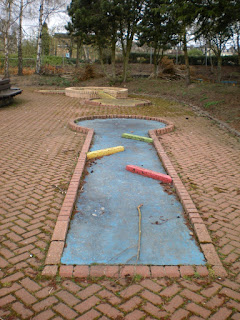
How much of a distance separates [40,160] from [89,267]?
10.9 feet

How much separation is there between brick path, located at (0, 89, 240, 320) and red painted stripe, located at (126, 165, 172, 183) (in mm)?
339

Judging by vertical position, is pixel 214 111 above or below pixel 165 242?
above

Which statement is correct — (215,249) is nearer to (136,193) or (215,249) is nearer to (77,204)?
(136,193)

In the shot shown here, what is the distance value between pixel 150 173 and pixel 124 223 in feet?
5.09

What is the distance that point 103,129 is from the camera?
8.23 m

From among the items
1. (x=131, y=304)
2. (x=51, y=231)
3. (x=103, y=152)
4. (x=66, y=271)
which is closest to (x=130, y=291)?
(x=131, y=304)

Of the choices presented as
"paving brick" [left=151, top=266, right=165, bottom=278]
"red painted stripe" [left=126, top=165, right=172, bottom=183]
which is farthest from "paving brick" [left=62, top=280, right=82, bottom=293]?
"red painted stripe" [left=126, top=165, right=172, bottom=183]

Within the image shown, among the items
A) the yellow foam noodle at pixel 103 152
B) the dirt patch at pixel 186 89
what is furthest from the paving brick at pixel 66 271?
the dirt patch at pixel 186 89

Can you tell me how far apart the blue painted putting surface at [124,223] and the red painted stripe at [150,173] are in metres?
0.09

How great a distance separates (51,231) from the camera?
10.7 ft

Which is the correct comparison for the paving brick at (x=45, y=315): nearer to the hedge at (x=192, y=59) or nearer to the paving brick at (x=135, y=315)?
the paving brick at (x=135, y=315)

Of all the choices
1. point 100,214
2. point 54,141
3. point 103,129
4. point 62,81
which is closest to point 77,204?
point 100,214

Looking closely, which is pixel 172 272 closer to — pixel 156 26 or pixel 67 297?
pixel 67 297

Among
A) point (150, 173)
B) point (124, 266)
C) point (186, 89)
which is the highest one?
point (186, 89)
